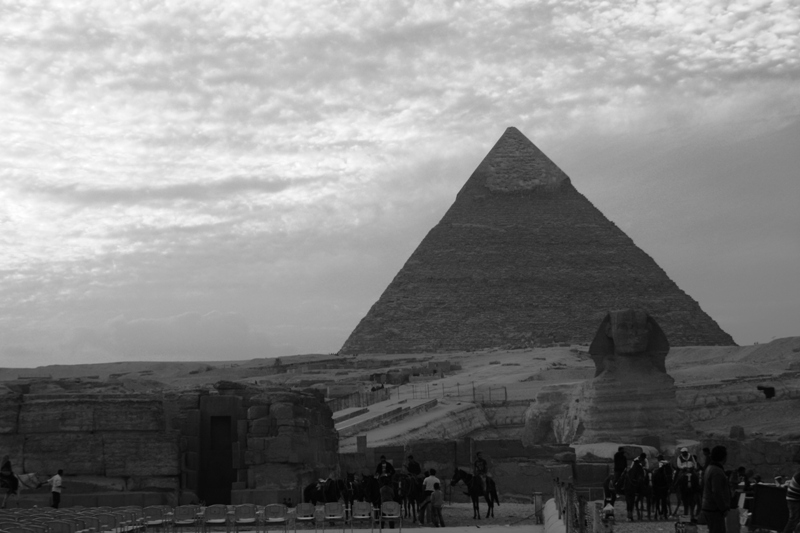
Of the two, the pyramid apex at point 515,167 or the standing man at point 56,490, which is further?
the pyramid apex at point 515,167

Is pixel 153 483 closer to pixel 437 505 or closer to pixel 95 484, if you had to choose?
pixel 95 484

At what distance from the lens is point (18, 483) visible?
10.7 meters

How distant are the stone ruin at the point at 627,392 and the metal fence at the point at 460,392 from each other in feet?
37.6

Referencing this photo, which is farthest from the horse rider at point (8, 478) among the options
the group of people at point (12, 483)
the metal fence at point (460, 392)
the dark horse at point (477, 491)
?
the metal fence at point (460, 392)

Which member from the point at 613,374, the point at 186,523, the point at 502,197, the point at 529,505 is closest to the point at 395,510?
the point at 186,523

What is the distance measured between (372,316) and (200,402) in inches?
4440

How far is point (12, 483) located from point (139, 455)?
118 cm

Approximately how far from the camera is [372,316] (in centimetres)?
12494

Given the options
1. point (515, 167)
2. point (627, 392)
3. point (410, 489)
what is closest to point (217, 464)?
point (410, 489)

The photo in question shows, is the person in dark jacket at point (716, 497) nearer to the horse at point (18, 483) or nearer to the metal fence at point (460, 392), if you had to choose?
the horse at point (18, 483)

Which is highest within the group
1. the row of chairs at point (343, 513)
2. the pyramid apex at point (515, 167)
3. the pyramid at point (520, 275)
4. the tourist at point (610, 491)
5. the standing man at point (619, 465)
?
the pyramid apex at point (515, 167)

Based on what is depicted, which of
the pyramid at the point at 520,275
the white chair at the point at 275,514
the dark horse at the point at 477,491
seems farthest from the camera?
the pyramid at the point at 520,275

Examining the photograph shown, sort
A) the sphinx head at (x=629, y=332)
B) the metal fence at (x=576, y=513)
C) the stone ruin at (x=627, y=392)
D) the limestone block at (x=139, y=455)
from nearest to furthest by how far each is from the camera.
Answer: the metal fence at (x=576, y=513)
the limestone block at (x=139, y=455)
the stone ruin at (x=627, y=392)
the sphinx head at (x=629, y=332)

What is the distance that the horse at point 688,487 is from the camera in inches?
436
